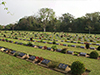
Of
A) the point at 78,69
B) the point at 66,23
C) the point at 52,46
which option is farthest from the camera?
the point at 66,23

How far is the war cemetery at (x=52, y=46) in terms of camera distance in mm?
6776

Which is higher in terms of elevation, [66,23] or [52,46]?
[66,23]

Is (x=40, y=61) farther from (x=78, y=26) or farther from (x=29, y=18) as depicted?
(x=29, y=18)

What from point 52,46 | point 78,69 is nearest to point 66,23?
point 52,46

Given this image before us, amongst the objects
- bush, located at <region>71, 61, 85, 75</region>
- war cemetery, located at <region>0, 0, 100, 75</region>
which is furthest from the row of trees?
bush, located at <region>71, 61, 85, 75</region>

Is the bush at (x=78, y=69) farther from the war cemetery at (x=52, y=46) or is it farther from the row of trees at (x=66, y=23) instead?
the row of trees at (x=66, y=23)

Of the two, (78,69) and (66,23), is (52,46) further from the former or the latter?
(66,23)

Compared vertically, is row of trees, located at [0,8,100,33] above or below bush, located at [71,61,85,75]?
above

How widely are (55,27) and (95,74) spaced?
215 ft

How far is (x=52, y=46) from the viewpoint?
488 inches

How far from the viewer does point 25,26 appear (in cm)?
8356

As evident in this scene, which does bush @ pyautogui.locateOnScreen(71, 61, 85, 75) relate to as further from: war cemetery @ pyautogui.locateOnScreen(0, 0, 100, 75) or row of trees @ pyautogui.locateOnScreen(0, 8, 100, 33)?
row of trees @ pyautogui.locateOnScreen(0, 8, 100, 33)

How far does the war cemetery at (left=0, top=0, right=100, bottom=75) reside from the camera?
22.2 feet

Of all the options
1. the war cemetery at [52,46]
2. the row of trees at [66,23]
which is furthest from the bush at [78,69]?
the row of trees at [66,23]
